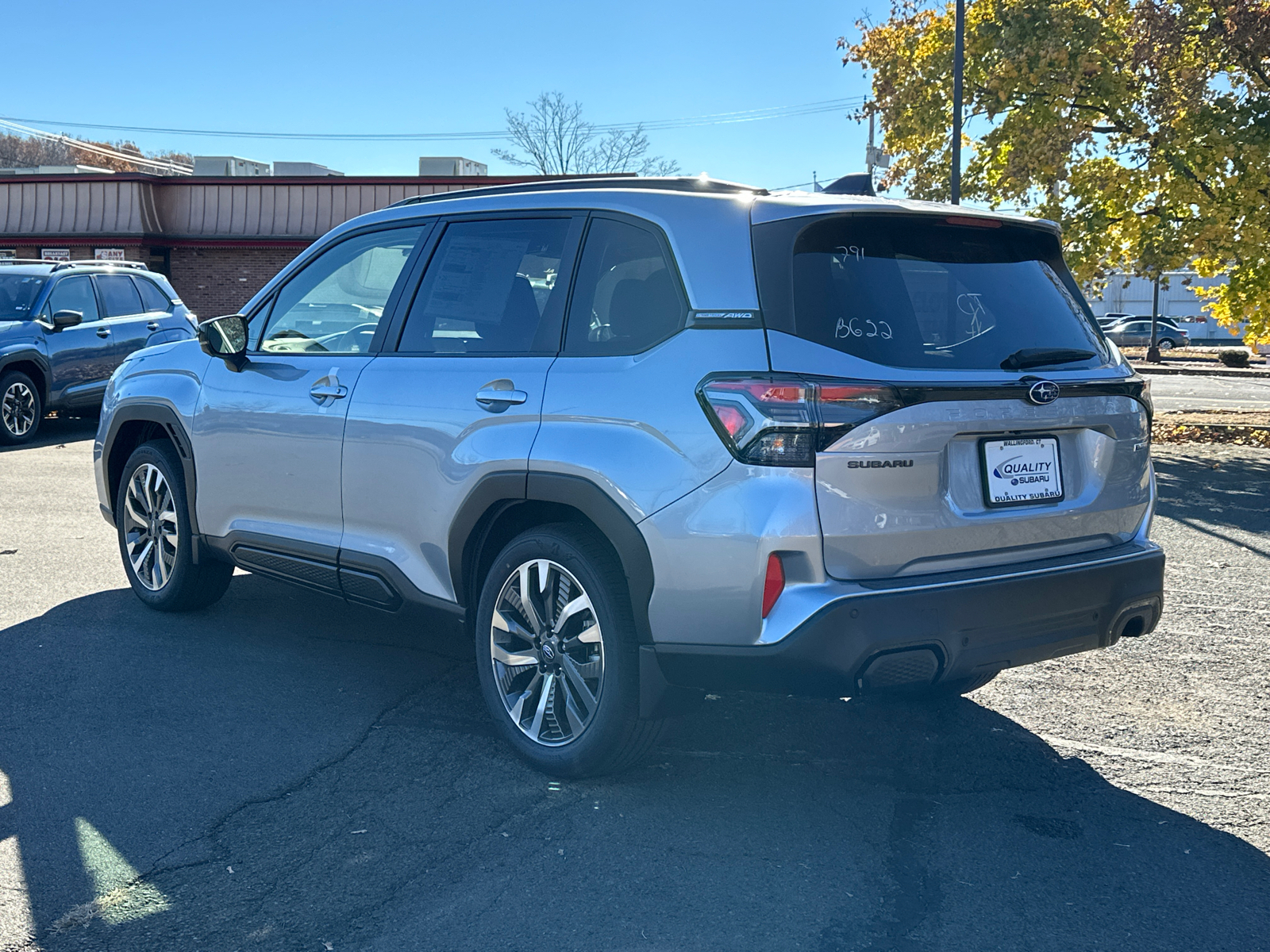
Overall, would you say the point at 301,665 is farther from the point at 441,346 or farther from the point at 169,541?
the point at 441,346

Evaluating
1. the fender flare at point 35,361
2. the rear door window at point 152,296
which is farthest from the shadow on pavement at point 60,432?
the rear door window at point 152,296

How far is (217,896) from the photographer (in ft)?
10.8

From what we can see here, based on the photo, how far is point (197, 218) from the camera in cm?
3256

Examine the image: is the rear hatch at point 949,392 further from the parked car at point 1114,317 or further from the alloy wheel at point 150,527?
the parked car at point 1114,317

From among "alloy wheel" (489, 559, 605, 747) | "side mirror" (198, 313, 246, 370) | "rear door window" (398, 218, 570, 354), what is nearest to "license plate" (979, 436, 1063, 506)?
Result: "alloy wheel" (489, 559, 605, 747)

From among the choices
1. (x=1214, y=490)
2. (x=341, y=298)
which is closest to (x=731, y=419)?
(x=341, y=298)

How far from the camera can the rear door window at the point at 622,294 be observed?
3877mm

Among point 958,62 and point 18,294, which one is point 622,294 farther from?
point 958,62

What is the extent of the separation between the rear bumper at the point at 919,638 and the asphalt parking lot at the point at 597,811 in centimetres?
49

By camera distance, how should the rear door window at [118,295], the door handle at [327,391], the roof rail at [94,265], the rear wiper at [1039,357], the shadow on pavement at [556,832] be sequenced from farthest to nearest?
1. the rear door window at [118,295]
2. the roof rail at [94,265]
3. the door handle at [327,391]
4. the rear wiper at [1039,357]
5. the shadow on pavement at [556,832]

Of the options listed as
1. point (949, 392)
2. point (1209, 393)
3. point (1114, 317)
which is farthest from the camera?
point (1114, 317)

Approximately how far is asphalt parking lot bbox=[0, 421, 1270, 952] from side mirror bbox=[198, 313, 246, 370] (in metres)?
→ 1.30

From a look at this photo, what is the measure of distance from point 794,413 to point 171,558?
12.6ft

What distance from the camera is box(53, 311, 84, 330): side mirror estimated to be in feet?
44.4
